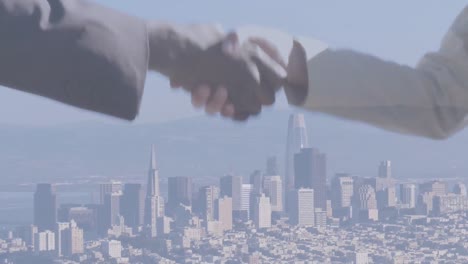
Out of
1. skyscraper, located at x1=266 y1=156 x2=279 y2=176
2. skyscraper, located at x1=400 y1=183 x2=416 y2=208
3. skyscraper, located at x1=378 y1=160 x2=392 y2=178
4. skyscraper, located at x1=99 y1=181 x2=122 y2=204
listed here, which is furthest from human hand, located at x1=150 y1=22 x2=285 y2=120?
skyscraper, located at x1=378 y1=160 x2=392 y2=178

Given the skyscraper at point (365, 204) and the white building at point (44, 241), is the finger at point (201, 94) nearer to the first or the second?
the white building at point (44, 241)

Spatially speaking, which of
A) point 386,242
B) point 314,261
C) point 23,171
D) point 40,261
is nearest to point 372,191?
point 386,242

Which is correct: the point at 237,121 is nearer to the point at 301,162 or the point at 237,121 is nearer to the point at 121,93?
the point at 121,93

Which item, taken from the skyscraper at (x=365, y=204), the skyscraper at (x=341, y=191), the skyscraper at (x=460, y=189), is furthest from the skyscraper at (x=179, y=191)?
the skyscraper at (x=460, y=189)

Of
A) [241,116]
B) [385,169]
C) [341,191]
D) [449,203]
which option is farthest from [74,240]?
[241,116]

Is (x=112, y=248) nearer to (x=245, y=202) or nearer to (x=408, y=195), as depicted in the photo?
(x=245, y=202)

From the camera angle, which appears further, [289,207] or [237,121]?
[289,207]
